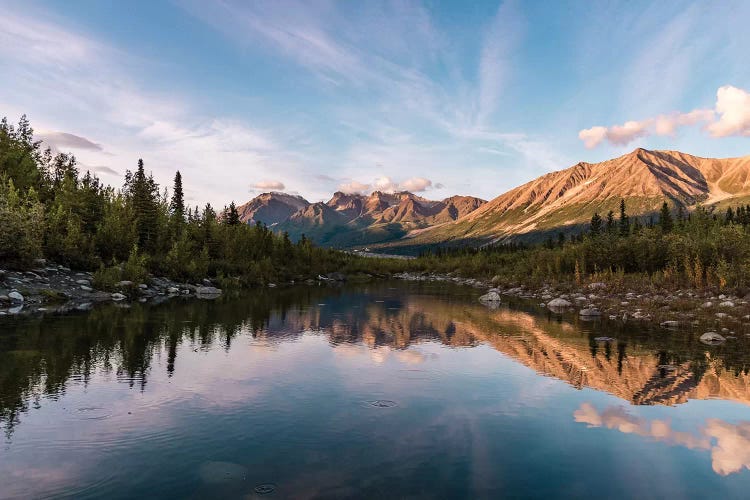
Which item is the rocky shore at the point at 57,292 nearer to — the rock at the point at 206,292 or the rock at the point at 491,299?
the rock at the point at 206,292

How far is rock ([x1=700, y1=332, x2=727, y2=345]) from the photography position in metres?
27.5

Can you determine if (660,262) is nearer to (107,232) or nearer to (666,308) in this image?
(666,308)

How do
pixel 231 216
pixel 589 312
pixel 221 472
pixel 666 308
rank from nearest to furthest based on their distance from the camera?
pixel 221 472, pixel 666 308, pixel 589 312, pixel 231 216

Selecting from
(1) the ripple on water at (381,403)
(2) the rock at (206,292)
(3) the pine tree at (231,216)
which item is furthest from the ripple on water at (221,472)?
(3) the pine tree at (231,216)

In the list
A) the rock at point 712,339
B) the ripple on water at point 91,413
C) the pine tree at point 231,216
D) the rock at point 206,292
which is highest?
the pine tree at point 231,216

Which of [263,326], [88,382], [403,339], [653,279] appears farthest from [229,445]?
[653,279]

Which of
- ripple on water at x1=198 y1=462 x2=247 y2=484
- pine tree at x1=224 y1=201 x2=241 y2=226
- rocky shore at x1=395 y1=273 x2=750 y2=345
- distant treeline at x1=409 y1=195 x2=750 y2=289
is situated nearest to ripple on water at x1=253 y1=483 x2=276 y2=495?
ripple on water at x1=198 y1=462 x2=247 y2=484

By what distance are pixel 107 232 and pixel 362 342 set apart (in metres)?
44.8

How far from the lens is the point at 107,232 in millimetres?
57594

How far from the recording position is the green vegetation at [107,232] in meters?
45.1

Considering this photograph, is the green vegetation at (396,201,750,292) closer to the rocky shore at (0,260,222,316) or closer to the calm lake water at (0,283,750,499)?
the calm lake water at (0,283,750,499)

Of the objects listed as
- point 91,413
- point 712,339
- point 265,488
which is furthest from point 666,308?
point 91,413

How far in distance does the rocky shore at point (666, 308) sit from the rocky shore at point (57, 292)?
137 feet

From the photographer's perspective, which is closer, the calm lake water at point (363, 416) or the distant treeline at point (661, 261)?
the calm lake water at point (363, 416)
